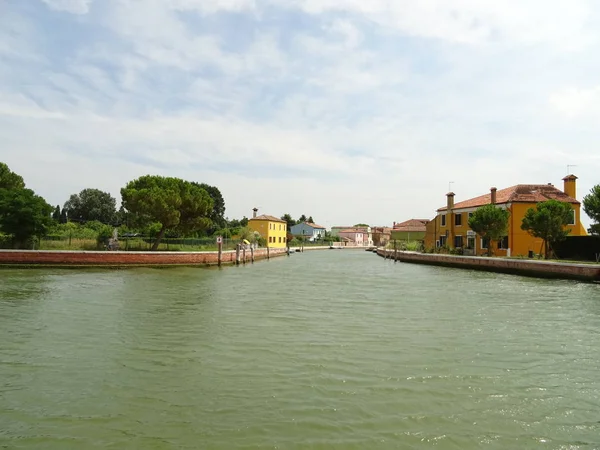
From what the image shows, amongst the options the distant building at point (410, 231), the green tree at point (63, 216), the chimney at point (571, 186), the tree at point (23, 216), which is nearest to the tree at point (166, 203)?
the tree at point (23, 216)

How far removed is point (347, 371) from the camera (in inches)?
294

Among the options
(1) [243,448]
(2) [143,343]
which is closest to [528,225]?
(2) [143,343]

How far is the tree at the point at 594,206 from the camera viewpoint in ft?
88.5

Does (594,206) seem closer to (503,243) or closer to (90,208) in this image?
(503,243)

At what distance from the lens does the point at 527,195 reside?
38281 mm

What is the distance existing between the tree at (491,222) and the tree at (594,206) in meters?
6.98

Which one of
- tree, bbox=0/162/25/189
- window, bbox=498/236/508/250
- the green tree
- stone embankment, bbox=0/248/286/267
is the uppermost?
tree, bbox=0/162/25/189

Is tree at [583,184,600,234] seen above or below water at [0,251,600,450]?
above

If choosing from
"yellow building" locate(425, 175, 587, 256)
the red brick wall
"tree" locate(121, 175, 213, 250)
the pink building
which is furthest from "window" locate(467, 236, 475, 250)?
the pink building

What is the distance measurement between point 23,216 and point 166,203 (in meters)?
9.21

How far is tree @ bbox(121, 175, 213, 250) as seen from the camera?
34062mm

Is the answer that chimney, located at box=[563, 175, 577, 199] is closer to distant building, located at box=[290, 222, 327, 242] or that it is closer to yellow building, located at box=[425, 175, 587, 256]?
yellow building, located at box=[425, 175, 587, 256]

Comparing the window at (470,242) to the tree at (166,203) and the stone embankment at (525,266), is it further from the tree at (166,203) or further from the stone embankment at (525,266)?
the tree at (166,203)

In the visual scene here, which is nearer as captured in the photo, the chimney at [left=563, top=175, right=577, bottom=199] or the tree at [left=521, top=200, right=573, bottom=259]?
the tree at [left=521, top=200, right=573, bottom=259]
